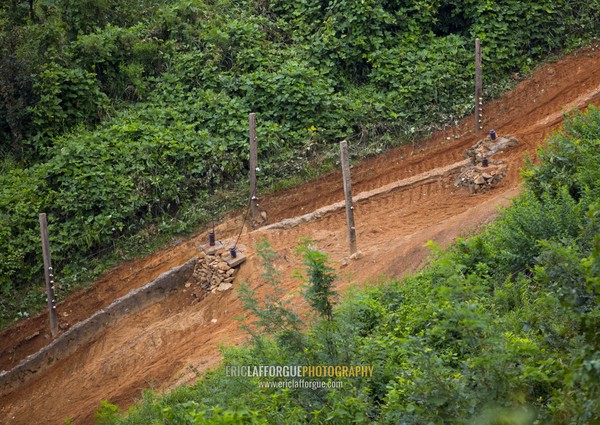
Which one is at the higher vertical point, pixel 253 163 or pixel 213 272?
pixel 253 163

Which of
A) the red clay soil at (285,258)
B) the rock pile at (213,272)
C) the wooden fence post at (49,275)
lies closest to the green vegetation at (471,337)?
the red clay soil at (285,258)

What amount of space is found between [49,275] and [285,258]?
3756 millimetres

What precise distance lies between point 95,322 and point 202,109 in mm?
4773

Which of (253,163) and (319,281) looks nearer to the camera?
(319,281)

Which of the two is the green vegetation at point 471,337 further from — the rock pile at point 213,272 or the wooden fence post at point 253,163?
the wooden fence post at point 253,163

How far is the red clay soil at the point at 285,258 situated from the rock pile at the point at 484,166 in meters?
0.14

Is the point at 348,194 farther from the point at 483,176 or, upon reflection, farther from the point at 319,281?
the point at 319,281

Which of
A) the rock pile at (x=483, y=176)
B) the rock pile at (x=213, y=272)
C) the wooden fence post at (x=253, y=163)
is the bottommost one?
the rock pile at (x=213, y=272)

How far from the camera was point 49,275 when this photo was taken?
527 inches

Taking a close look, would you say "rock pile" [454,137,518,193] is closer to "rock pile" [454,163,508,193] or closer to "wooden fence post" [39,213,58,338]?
"rock pile" [454,163,508,193]

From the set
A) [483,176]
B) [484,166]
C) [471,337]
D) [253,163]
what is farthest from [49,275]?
[471,337]

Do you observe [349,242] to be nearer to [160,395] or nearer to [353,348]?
[160,395]

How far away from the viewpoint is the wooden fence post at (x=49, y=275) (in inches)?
526

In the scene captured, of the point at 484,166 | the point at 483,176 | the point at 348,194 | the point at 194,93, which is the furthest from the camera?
the point at 194,93
